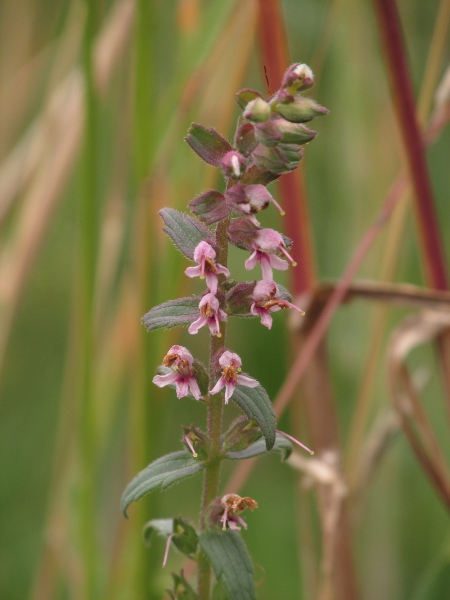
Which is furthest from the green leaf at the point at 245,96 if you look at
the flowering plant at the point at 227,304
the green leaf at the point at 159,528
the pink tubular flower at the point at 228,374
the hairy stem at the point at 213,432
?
the green leaf at the point at 159,528

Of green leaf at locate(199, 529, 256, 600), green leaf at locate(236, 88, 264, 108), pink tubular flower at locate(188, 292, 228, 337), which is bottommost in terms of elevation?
green leaf at locate(199, 529, 256, 600)

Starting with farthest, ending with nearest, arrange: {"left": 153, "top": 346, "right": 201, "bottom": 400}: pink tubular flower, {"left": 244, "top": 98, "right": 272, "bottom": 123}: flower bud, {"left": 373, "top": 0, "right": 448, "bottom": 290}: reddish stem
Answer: {"left": 373, "top": 0, "right": 448, "bottom": 290}: reddish stem → {"left": 153, "top": 346, "right": 201, "bottom": 400}: pink tubular flower → {"left": 244, "top": 98, "right": 272, "bottom": 123}: flower bud

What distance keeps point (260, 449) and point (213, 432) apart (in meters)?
0.07

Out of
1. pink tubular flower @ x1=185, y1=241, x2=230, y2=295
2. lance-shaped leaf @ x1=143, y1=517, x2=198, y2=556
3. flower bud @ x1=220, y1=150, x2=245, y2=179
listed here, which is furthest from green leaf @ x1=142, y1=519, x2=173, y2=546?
flower bud @ x1=220, y1=150, x2=245, y2=179

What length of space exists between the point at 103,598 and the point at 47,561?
0.74ft

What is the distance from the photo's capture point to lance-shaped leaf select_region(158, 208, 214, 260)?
2.72ft

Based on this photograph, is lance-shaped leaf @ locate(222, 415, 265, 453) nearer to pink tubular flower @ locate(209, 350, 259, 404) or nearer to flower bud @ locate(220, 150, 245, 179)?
pink tubular flower @ locate(209, 350, 259, 404)

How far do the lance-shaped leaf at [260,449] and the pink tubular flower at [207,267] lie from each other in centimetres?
20

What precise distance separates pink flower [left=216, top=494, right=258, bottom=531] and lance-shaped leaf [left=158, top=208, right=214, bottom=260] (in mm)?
266

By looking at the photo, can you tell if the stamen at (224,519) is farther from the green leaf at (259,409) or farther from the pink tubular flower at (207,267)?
the pink tubular flower at (207,267)

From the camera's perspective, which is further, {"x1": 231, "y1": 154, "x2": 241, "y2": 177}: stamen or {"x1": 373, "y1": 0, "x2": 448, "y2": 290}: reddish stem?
{"x1": 373, "y1": 0, "x2": 448, "y2": 290}: reddish stem

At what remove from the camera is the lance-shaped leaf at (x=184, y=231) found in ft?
2.72

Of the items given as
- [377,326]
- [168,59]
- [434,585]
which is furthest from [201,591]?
[168,59]

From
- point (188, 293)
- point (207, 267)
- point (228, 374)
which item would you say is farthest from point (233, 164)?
point (188, 293)
